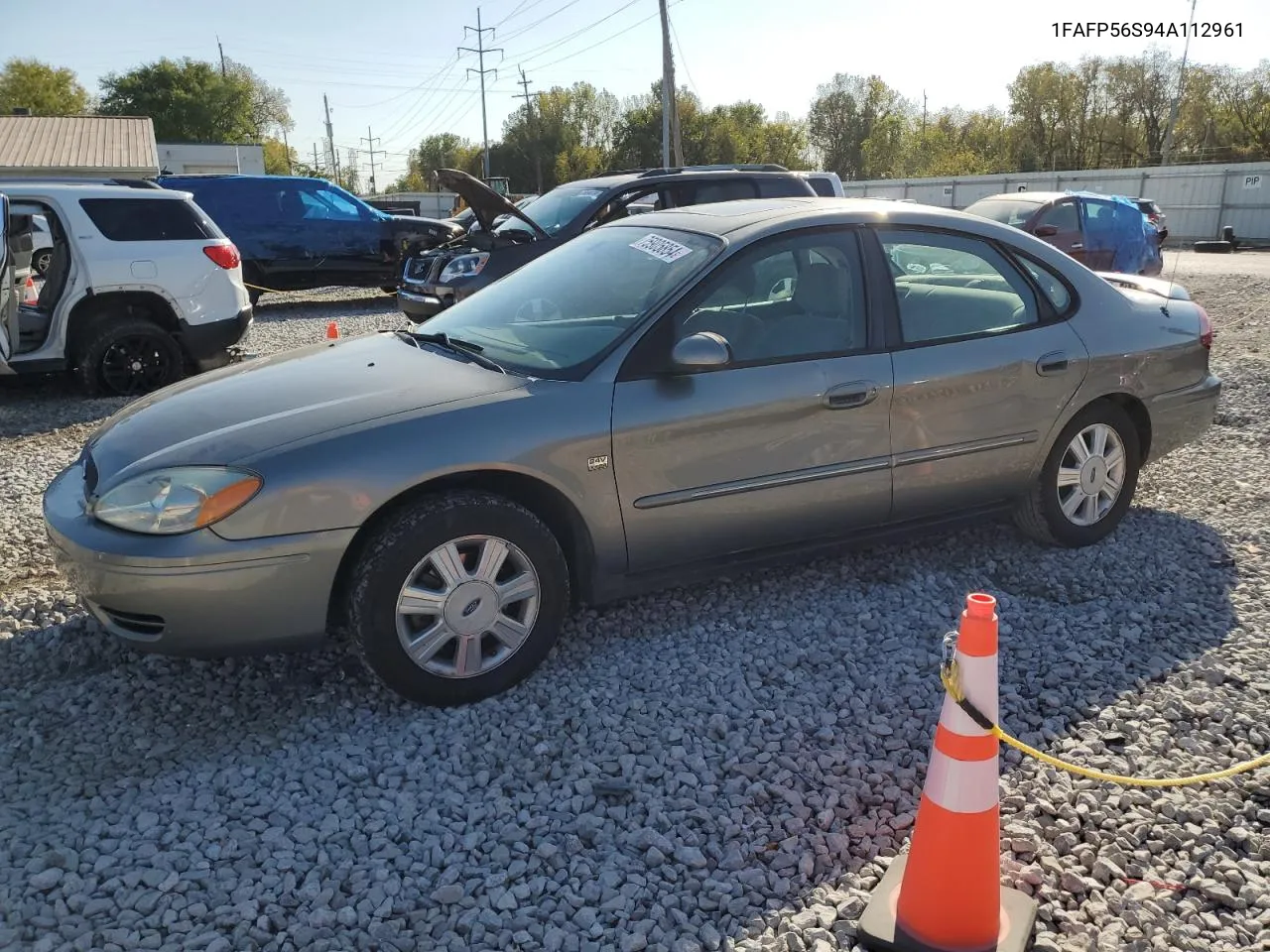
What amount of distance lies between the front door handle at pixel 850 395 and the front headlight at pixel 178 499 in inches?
80.7

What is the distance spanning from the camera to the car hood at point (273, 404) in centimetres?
312

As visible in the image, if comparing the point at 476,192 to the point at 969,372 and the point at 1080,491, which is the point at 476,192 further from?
the point at 1080,491

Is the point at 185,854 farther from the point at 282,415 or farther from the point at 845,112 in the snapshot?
the point at 845,112

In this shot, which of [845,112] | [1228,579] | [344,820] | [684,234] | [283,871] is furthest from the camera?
[845,112]

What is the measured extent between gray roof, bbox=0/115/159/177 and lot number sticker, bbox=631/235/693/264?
26.7 metres

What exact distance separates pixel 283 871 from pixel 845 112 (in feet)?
242

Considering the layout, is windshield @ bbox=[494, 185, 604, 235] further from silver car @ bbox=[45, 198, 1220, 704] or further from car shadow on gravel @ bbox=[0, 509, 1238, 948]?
car shadow on gravel @ bbox=[0, 509, 1238, 948]

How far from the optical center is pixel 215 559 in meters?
2.92

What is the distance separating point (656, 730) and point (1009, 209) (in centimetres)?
1239

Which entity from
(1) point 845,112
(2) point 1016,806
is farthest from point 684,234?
(1) point 845,112

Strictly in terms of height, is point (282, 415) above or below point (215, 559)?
above

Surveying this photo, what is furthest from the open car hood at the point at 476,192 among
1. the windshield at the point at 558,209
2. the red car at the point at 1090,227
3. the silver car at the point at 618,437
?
the red car at the point at 1090,227

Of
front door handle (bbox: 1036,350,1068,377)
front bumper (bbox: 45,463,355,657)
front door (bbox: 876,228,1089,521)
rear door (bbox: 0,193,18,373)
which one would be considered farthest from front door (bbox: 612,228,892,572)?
rear door (bbox: 0,193,18,373)

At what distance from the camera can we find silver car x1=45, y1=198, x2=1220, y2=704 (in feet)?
9.88
